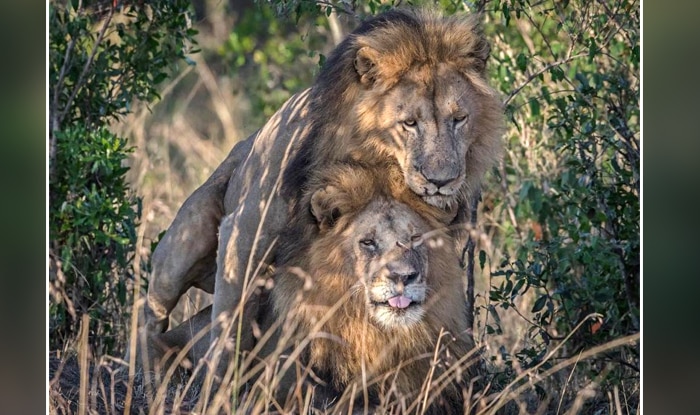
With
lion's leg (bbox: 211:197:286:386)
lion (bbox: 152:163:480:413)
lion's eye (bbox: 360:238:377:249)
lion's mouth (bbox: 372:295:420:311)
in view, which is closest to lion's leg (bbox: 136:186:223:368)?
lion's leg (bbox: 211:197:286:386)

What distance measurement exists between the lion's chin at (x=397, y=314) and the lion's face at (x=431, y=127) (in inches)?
17.3

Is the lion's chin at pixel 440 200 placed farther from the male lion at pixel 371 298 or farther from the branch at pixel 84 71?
the branch at pixel 84 71

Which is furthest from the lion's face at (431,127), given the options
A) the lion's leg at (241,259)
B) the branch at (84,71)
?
the branch at (84,71)

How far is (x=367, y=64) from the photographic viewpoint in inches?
208

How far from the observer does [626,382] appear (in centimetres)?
617


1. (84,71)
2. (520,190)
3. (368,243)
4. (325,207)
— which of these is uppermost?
(84,71)

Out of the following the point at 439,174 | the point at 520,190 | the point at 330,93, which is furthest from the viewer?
the point at 520,190

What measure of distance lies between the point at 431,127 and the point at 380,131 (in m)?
0.24

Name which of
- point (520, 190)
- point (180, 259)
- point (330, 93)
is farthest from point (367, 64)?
point (520, 190)

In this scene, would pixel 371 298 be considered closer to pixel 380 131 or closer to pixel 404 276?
pixel 404 276
